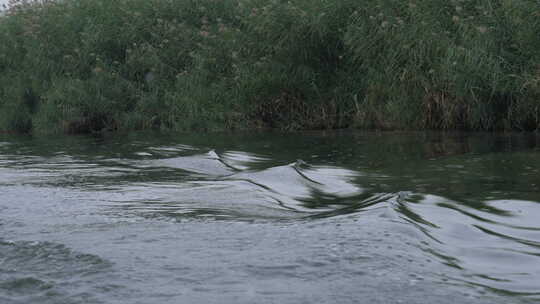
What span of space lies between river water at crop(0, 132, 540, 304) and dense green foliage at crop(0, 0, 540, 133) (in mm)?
2170

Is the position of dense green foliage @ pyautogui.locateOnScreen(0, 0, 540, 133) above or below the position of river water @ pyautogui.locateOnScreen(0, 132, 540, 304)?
above

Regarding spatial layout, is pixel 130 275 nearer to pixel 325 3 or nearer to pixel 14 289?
pixel 14 289

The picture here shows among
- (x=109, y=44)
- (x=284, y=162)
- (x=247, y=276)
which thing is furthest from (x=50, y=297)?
(x=109, y=44)

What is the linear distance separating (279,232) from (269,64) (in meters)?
7.61

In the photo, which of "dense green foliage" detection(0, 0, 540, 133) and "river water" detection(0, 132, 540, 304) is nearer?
"river water" detection(0, 132, 540, 304)

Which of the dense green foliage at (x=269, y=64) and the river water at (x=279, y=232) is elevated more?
the dense green foliage at (x=269, y=64)

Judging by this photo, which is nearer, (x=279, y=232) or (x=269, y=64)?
(x=279, y=232)

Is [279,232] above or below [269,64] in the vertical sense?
below

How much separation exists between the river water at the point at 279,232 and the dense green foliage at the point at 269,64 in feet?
7.12

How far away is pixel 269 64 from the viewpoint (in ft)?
35.3

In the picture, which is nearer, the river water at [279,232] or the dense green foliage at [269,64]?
the river water at [279,232]

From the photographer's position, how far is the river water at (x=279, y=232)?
2.49m

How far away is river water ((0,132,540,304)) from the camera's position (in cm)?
249

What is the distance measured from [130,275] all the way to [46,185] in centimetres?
290
